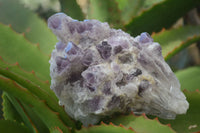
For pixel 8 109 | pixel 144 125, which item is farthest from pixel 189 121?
pixel 8 109

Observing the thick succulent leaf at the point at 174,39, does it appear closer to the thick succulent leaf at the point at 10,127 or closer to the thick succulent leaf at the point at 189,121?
the thick succulent leaf at the point at 189,121

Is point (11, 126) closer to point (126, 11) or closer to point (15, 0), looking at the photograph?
point (15, 0)

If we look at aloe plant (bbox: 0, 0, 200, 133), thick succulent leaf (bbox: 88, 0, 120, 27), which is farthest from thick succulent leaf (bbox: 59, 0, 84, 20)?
thick succulent leaf (bbox: 88, 0, 120, 27)

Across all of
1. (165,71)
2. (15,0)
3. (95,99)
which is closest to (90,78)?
(95,99)

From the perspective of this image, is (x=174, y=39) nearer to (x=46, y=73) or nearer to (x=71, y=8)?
(x=71, y=8)

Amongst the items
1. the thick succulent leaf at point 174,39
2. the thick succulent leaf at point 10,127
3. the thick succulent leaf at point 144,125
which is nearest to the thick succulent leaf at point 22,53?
the thick succulent leaf at point 10,127

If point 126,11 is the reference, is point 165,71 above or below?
below

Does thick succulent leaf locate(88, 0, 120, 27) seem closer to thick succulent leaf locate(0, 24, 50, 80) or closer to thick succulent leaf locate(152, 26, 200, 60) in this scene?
thick succulent leaf locate(152, 26, 200, 60)
